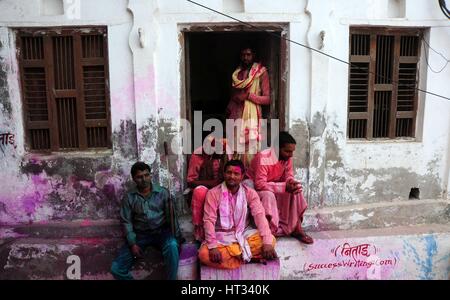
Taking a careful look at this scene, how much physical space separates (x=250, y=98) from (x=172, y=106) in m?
0.99

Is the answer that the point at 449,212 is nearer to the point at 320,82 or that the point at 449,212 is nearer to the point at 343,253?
the point at 343,253

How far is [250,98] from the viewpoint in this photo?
17.0 ft

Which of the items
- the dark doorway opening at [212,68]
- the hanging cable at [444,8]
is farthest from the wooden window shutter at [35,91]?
the hanging cable at [444,8]

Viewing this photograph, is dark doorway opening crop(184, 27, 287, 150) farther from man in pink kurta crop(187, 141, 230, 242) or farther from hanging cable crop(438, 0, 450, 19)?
hanging cable crop(438, 0, 450, 19)

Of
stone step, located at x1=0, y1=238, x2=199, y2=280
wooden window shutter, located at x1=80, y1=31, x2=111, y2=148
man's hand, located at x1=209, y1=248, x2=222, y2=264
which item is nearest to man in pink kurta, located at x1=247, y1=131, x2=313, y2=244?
man's hand, located at x1=209, y1=248, x2=222, y2=264

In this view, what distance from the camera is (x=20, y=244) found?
4.81 metres

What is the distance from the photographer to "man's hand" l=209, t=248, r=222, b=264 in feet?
14.0

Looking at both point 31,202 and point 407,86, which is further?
point 407,86

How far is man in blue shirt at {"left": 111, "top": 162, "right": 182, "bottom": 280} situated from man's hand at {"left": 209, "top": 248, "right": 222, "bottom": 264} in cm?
37

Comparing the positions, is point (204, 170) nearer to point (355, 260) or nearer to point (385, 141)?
point (355, 260)

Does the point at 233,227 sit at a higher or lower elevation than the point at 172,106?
lower

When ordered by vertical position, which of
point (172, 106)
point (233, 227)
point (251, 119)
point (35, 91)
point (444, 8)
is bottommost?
point (233, 227)

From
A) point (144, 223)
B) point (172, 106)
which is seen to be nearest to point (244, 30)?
point (172, 106)

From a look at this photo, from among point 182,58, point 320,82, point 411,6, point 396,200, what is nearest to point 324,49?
point 320,82
